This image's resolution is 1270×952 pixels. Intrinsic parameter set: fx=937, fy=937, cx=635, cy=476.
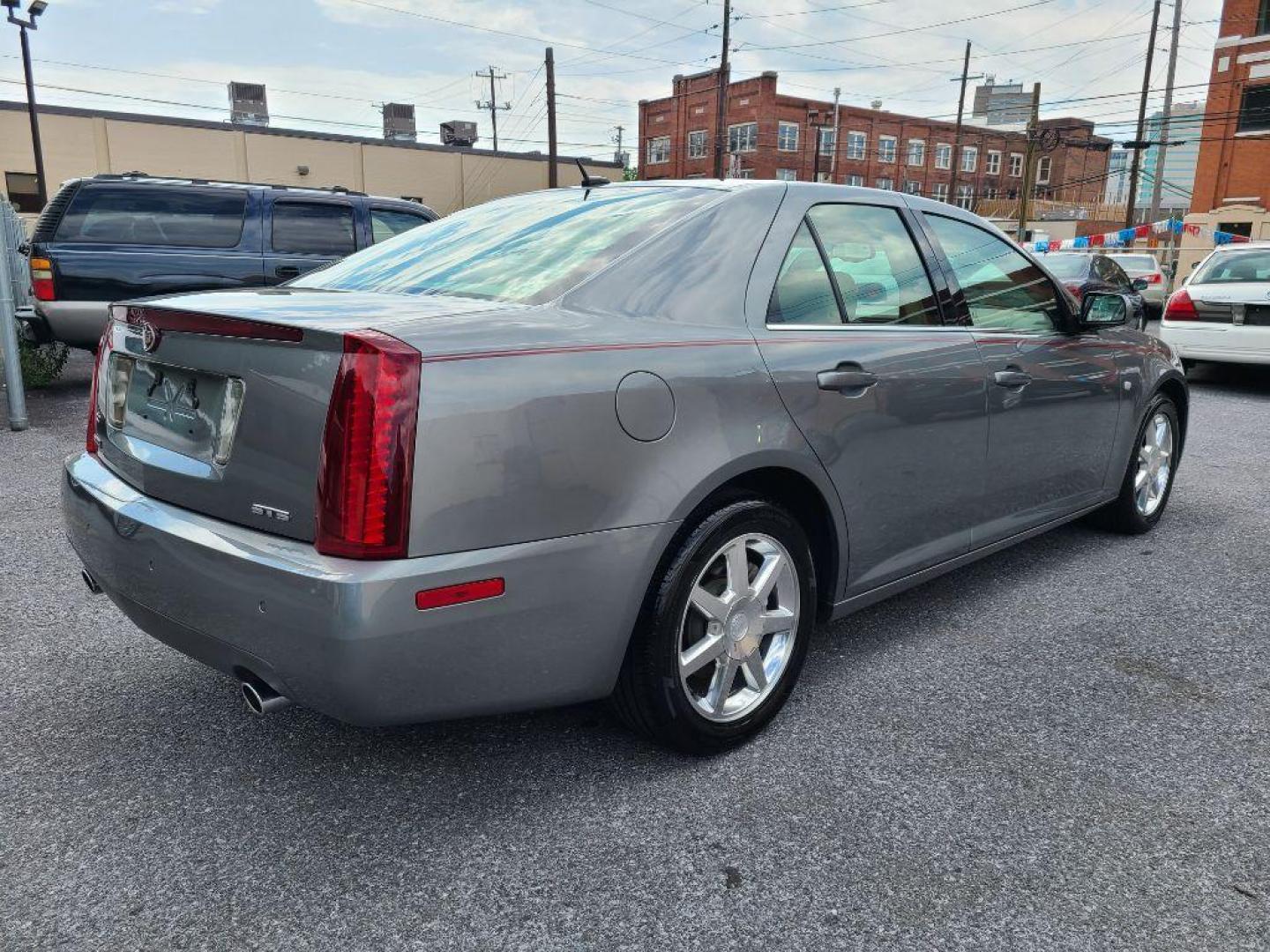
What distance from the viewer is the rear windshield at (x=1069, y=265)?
14.0 metres

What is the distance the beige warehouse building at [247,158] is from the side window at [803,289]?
102 ft

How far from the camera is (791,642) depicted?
2.73 m

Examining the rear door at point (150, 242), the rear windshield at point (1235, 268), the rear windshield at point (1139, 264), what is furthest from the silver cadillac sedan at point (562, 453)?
the rear windshield at point (1139, 264)

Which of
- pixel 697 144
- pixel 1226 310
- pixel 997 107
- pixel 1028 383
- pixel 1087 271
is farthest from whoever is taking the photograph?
pixel 997 107

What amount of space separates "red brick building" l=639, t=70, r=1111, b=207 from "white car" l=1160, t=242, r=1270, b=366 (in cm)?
4293

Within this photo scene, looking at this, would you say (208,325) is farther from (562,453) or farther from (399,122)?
(399,122)

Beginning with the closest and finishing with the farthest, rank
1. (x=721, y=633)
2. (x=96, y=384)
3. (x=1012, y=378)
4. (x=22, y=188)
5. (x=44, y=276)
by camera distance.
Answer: (x=721, y=633), (x=96, y=384), (x=1012, y=378), (x=44, y=276), (x=22, y=188)

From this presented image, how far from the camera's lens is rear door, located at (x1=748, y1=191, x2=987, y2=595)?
2684mm

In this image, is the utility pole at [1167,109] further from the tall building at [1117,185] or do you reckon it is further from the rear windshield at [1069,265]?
the tall building at [1117,185]

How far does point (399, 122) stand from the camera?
45969 millimetres

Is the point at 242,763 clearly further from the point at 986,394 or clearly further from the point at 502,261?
the point at 986,394

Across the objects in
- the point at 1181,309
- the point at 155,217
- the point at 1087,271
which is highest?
the point at 155,217

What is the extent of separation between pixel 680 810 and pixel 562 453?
3.17 feet

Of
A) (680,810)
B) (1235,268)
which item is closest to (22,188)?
(1235,268)
